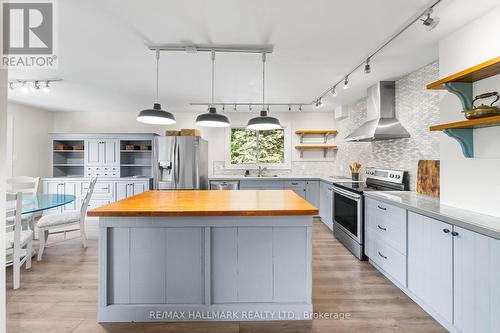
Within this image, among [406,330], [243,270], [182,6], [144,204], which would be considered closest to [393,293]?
[406,330]

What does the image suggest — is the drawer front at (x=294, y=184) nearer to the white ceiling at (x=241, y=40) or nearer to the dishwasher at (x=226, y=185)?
the dishwasher at (x=226, y=185)

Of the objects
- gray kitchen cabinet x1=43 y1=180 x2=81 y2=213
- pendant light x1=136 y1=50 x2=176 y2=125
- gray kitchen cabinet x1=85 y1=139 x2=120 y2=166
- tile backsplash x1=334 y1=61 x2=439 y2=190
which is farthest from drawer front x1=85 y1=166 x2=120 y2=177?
tile backsplash x1=334 y1=61 x2=439 y2=190

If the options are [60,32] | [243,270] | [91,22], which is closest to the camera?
[243,270]

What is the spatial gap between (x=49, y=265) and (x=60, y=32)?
2687mm

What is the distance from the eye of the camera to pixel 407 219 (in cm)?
240

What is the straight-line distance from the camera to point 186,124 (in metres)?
5.94

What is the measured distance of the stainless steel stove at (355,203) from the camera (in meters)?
3.27

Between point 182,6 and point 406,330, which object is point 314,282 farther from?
point 182,6

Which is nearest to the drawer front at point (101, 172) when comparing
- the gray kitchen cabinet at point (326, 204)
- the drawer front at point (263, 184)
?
the drawer front at point (263, 184)

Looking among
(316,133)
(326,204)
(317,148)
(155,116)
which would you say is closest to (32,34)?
(155,116)

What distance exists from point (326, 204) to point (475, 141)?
2.92 m

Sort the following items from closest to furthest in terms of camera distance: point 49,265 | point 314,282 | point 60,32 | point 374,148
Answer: point 60,32 → point 314,282 → point 49,265 → point 374,148

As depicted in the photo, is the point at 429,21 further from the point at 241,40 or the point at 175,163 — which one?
the point at 175,163

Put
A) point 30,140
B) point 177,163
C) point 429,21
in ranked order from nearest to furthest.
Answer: point 429,21
point 177,163
point 30,140
